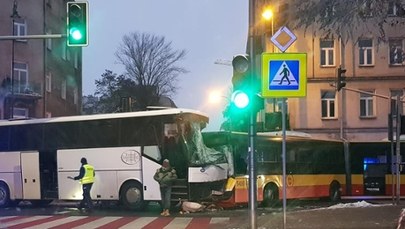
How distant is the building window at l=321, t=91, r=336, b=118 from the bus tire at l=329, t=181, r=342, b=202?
19066 mm

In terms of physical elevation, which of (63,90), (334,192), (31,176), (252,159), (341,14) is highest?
(63,90)

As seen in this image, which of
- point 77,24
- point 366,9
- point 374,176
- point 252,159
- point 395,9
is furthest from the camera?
point 374,176

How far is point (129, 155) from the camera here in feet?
70.8

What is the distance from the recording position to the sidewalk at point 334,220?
13727 mm

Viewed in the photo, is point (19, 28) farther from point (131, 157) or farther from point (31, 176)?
point (131, 157)

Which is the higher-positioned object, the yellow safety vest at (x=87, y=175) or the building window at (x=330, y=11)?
the building window at (x=330, y=11)

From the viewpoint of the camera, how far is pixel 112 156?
72.3 ft

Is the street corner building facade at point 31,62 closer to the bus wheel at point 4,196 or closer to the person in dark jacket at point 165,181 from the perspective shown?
the bus wheel at point 4,196

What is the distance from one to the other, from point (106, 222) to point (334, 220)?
668 centimetres

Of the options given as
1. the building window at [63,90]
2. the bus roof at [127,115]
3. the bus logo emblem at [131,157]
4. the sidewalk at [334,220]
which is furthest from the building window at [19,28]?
the sidewalk at [334,220]

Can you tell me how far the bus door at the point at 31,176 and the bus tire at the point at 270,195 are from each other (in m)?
8.83

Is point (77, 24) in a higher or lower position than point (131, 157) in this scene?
higher

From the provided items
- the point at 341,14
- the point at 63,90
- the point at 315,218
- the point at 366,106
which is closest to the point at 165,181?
the point at 315,218

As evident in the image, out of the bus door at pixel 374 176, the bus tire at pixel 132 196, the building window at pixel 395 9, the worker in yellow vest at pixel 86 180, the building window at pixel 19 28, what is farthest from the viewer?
the building window at pixel 19 28
